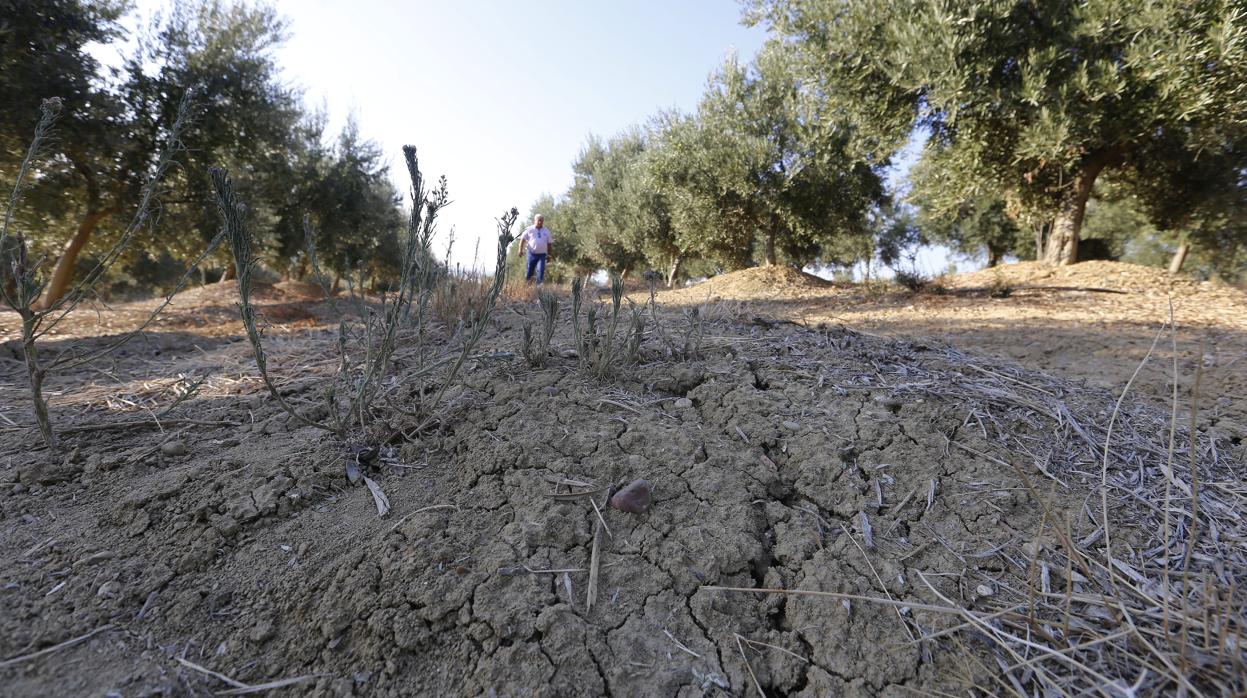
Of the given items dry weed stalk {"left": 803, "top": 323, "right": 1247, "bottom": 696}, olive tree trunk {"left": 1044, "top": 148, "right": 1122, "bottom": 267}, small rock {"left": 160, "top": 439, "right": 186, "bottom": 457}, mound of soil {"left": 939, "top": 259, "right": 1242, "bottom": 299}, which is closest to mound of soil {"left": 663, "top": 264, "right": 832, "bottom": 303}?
mound of soil {"left": 939, "top": 259, "right": 1242, "bottom": 299}

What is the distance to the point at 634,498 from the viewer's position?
162cm

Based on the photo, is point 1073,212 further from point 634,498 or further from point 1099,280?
point 634,498

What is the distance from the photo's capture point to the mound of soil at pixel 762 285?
29.7 feet

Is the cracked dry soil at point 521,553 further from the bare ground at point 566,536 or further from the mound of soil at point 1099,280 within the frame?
the mound of soil at point 1099,280

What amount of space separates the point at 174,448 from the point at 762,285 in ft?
29.8

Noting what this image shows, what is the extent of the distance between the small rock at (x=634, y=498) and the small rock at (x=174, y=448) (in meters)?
1.60

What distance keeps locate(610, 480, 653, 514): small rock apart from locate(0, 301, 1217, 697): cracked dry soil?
4 cm

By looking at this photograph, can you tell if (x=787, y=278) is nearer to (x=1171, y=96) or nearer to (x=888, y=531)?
(x=1171, y=96)

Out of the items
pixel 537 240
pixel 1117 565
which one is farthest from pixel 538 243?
pixel 1117 565

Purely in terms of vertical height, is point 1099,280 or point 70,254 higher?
point 70,254

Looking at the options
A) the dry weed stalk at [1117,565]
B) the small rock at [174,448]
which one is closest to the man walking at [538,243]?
the small rock at [174,448]

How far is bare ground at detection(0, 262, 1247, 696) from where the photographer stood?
1192mm

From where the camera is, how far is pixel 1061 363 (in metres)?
3.88

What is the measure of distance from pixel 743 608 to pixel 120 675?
1.40 meters
